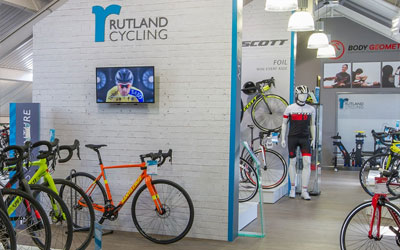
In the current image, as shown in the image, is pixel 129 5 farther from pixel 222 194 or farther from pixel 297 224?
pixel 297 224

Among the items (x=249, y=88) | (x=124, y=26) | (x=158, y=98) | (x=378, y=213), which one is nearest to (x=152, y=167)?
(x=158, y=98)

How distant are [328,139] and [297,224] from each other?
8.87 metres

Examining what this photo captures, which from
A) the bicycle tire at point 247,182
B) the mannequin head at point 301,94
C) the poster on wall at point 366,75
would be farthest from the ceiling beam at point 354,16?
the bicycle tire at point 247,182

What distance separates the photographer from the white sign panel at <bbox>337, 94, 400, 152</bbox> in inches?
566

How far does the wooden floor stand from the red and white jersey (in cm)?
118

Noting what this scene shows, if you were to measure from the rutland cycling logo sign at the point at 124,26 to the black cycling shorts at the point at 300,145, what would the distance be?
143 inches

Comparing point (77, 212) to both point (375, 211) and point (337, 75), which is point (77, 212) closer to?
point (375, 211)

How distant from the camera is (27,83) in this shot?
17312 mm

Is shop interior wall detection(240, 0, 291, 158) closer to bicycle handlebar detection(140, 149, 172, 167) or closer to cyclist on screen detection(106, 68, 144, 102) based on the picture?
cyclist on screen detection(106, 68, 144, 102)

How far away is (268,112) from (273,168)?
103 centimetres

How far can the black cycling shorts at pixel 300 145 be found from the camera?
8.32 m

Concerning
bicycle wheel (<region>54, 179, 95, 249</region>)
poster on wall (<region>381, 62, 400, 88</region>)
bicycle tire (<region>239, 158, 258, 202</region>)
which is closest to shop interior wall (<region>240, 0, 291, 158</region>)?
bicycle tire (<region>239, 158, 258, 202</region>)

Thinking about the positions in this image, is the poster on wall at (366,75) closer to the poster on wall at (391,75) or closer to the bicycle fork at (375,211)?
the poster on wall at (391,75)

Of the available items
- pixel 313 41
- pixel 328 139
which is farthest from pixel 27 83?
pixel 313 41
